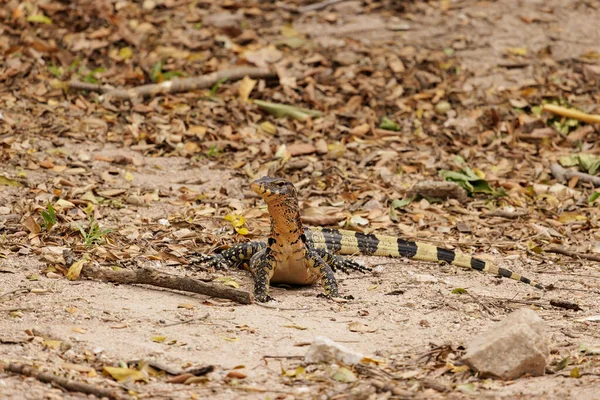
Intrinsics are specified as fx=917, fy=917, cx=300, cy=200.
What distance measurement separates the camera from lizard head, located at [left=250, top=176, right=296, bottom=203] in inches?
250

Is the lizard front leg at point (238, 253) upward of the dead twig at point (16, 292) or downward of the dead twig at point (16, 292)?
downward

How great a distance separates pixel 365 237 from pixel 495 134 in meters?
3.63

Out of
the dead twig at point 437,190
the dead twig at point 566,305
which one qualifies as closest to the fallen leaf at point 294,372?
the dead twig at point 566,305

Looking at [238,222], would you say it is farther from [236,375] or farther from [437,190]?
[236,375]

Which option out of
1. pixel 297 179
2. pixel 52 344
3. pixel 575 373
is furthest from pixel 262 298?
pixel 297 179

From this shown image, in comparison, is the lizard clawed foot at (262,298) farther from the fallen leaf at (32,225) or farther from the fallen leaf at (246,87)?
the fallen leaf at (246,87)

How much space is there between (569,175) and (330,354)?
551cm

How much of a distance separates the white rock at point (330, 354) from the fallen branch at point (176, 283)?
124cm

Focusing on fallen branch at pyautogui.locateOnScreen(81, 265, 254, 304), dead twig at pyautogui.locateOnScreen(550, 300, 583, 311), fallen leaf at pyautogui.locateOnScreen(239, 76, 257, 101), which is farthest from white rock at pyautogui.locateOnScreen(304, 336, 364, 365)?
fallen leaf at pyautogui.locateOnScreen(239, 76, 257, 101)

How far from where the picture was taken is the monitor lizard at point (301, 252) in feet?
21.3

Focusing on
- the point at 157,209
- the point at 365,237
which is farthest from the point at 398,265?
the point at 157,209

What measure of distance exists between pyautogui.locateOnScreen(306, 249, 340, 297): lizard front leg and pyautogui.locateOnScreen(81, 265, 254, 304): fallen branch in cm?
65

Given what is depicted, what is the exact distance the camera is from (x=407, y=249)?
7621 mm

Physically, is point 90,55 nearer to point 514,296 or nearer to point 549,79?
point 549,79
